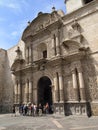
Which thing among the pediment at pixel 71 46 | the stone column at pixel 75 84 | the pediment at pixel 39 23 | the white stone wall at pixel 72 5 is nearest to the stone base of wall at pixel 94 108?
the stone column at pixel 75 84

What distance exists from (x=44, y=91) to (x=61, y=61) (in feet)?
13.4

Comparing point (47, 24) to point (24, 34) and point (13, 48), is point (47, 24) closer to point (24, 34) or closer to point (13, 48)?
point (24, 34)

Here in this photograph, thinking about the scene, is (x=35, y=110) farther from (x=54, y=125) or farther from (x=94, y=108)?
(x=54, y=125)

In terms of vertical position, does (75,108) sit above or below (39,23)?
below

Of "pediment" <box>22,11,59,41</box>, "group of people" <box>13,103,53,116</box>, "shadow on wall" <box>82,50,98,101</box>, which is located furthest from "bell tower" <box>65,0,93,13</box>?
"group of people" <box>13,103,53,116</box>

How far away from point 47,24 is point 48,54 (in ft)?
10.0

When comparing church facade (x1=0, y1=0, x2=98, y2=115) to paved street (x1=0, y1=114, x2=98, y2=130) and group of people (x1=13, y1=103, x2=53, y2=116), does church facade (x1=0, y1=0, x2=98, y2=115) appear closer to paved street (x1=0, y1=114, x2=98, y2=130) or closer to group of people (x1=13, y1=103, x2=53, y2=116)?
group of people (x1=13, y1=103, x2=53, y2=116)

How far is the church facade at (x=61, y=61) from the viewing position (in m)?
11.9

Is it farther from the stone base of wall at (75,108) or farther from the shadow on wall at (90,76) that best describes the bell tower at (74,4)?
the stone base of wall at (75,108)

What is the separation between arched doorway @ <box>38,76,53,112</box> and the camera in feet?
50.0

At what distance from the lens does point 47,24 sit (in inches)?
623

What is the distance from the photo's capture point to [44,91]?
52.0 feet

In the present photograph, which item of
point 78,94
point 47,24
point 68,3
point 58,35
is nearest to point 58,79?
point 78,94

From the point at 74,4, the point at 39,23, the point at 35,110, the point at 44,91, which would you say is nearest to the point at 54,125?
the point at 35,110
